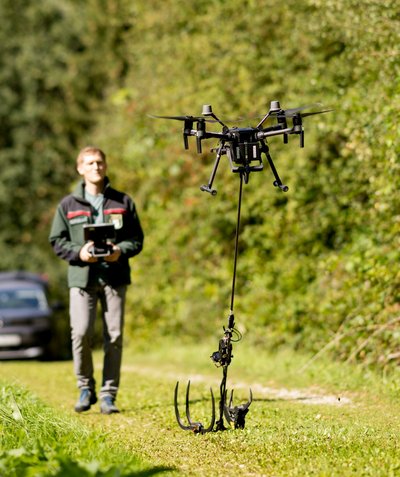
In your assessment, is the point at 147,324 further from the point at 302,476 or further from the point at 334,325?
the point at 302,476

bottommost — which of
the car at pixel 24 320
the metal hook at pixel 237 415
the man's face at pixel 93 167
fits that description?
the car at pixel 24 320

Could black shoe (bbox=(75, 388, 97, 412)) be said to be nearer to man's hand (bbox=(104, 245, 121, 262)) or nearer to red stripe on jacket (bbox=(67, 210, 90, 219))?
man's hand (bbox=(104, 245, 121, 262))

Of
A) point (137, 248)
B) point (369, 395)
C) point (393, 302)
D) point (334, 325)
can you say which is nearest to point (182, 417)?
point (137, 248)

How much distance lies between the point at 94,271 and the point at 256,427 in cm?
231

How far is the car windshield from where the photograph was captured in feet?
62.0

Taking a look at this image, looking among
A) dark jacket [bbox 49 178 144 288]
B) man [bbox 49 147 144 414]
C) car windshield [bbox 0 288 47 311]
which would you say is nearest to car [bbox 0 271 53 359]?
car windshield [bbox 0 288 47 311]

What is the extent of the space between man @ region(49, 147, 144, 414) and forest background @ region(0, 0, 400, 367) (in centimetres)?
297

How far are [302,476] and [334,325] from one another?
7.31 m

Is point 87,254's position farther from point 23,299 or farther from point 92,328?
point 23,299

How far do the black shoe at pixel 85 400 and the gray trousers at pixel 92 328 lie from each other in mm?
53

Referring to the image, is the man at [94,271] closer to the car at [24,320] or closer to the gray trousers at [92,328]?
the gray trousers at [92,328]

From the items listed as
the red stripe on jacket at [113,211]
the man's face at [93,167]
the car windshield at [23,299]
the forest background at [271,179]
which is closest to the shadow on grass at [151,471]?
the red stripe on jacket at [113,211]

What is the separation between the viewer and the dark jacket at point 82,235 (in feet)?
28.0

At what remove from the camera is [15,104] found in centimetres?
3359
